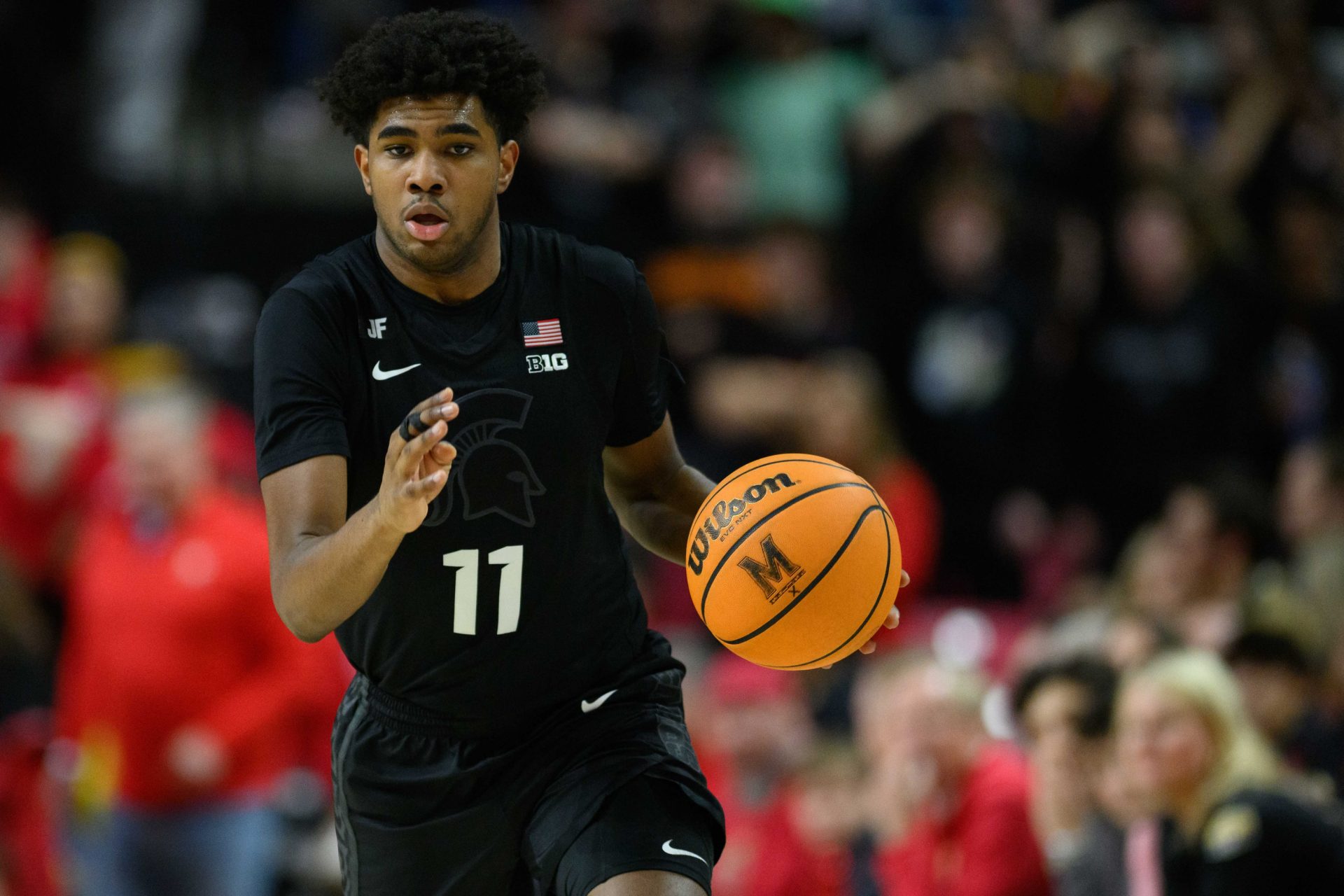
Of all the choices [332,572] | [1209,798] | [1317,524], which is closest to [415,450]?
[332,572]

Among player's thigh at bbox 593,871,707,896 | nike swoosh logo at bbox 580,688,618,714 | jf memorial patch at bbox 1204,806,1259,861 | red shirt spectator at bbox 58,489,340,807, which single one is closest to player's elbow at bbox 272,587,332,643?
nike swoosh logo at bbox 580,688,618,714

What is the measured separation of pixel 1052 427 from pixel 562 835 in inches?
273

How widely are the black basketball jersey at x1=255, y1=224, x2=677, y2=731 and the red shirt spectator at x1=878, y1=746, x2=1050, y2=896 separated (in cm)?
231

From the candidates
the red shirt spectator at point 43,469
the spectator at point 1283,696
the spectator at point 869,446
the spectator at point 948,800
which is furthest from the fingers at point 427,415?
the red shirt spectator at point 43,469

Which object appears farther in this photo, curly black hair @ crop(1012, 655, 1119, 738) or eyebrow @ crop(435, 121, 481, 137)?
curly black hair @ crop(1012, 655, 1119, 738)

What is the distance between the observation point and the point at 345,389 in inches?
160

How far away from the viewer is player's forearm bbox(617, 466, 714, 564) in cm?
461

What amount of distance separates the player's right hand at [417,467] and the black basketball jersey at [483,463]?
0.45m

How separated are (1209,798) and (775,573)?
221 centimetres

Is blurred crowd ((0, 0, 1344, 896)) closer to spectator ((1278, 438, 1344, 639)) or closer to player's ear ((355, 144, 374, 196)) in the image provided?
spectator ((1278, 438, 1344, 639))

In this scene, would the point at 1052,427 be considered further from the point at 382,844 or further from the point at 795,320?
the point at 382,844

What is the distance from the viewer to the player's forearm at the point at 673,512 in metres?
4.61

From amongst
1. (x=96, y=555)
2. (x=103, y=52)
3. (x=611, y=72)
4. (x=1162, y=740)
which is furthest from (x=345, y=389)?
(x=103, y=52)

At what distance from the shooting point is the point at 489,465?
412 centimetres
